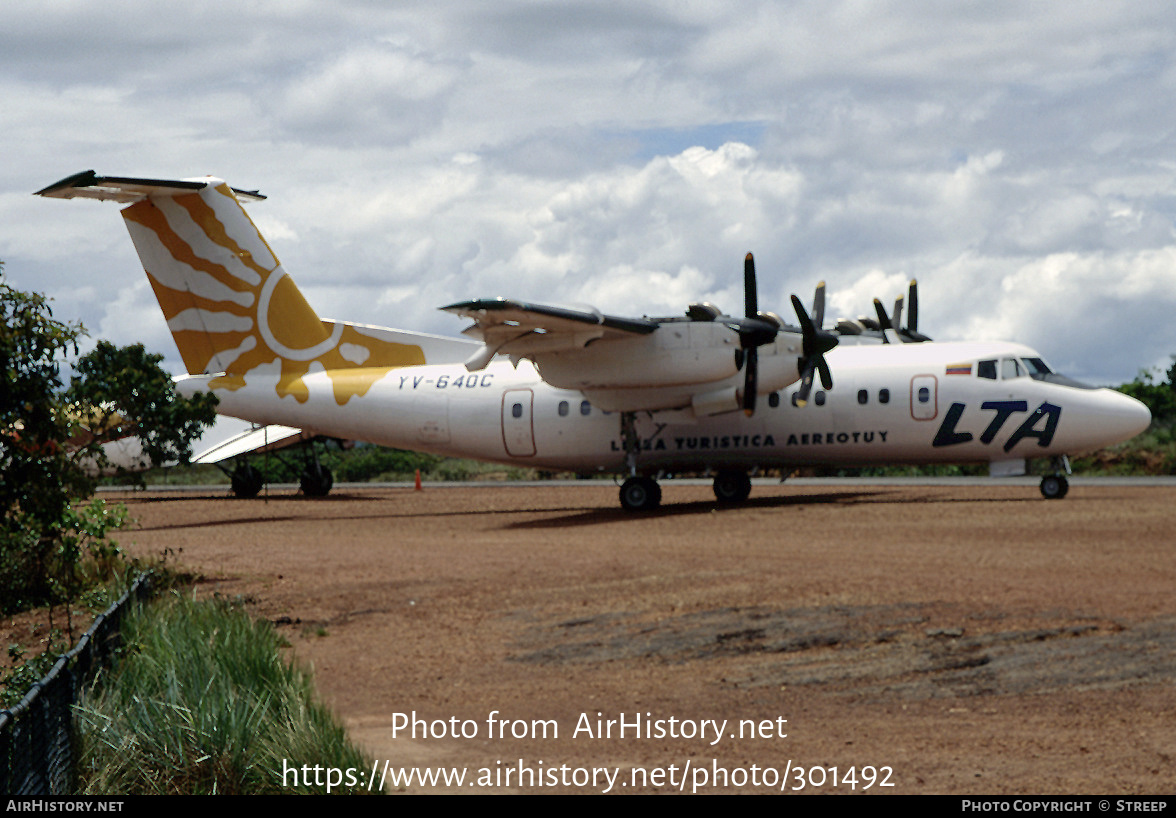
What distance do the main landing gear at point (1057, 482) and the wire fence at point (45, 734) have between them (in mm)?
19862

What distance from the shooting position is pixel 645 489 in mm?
24344

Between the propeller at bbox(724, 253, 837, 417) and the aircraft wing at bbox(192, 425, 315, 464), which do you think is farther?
the aircraft wing at bbox(192, 425, 315, 464)

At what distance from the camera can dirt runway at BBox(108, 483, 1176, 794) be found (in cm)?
721

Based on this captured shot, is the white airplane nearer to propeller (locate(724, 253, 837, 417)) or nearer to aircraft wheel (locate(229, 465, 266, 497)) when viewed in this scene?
propeller (locate(724, 253, 837, 417))

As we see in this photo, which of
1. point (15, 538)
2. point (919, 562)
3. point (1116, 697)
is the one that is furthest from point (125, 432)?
point (1116, 697)

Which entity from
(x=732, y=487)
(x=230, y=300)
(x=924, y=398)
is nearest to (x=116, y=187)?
(x=230, y=300)

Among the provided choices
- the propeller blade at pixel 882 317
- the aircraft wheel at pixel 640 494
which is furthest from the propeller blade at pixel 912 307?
the aircraft wheel at pixel 640 494

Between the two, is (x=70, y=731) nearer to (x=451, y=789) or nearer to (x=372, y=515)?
(x=451, y=789)

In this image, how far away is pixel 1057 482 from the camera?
76.4 ft

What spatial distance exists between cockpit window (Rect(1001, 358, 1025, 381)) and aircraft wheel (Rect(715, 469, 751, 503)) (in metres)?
5.74

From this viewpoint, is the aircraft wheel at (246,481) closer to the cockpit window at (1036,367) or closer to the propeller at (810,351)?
the propeller at (810,351)

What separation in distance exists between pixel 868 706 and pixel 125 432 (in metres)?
10.2

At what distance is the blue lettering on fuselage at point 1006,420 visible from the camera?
73.8ft

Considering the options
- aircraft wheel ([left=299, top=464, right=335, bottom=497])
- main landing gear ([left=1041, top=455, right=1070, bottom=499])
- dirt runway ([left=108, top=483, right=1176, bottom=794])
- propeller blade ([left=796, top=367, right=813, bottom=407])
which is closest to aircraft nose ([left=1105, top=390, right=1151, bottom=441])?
main landing gear ([left=1041, top=455, right=1070, bottom=499])
